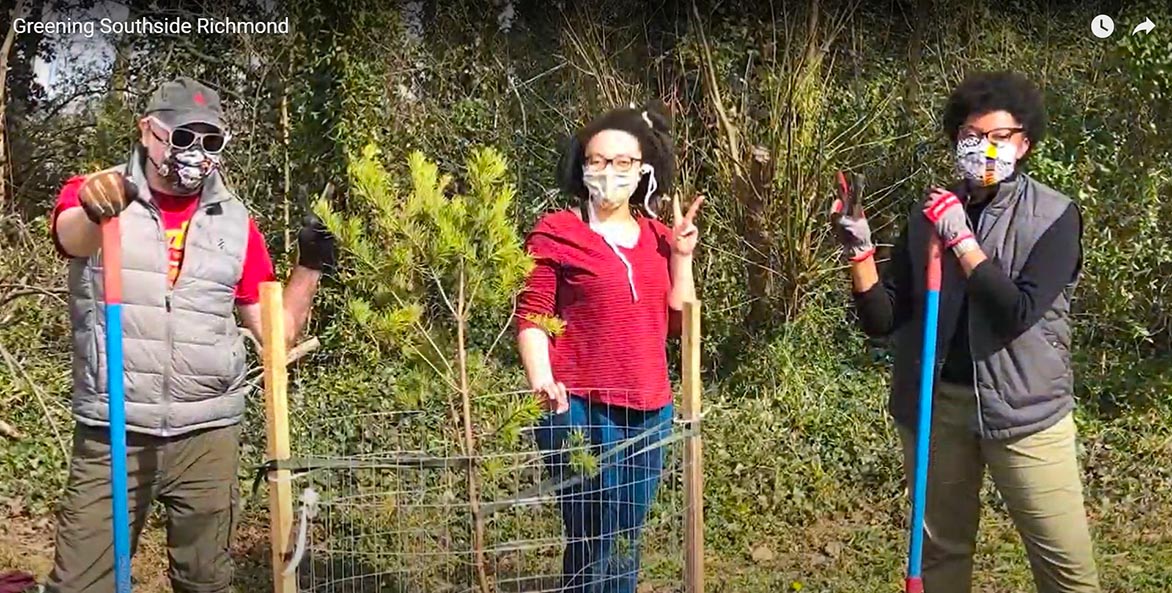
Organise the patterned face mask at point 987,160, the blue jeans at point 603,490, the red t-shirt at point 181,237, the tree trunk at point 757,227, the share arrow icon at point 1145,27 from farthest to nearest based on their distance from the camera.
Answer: the tree trunk at point 757,227 → the share arrow icon at point 1145,27 → the blue jeans at point 603,490 → the patterned face mask at point 987,160 → the red t-shirt at point 181,237

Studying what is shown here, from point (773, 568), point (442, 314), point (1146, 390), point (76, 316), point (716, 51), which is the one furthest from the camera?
point (716, 51)

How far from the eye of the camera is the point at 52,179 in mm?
7770

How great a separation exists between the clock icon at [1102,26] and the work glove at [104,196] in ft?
20.3

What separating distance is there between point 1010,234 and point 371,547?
1963 millimetres

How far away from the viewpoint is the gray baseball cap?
111 inches

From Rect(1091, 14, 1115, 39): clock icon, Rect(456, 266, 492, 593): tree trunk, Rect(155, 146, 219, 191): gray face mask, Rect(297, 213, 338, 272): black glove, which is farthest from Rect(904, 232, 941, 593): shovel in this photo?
Rect(1091, 14, 1115, 39): clock icon

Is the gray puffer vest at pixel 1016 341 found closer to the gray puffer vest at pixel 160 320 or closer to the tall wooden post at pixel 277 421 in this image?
the tall wooden post at pixel 277 421

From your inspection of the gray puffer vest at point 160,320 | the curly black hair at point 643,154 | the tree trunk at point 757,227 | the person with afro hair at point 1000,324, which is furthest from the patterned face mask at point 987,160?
the tree trunk at point 757,227

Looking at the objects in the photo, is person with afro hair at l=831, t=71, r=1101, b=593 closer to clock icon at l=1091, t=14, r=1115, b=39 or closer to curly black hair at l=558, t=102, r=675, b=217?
curly black hair at l=558, t=102, r=675, b=217

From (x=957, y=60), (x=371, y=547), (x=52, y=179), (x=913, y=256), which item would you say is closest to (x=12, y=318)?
(x=52, y=179)

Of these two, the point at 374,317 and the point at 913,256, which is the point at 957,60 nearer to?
the point at 913,256

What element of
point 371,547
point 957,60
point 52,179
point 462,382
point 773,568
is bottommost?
point 773,568

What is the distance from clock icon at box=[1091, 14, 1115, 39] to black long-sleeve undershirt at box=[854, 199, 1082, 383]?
4738 millimetres

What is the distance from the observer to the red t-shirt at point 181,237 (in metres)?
2.79
